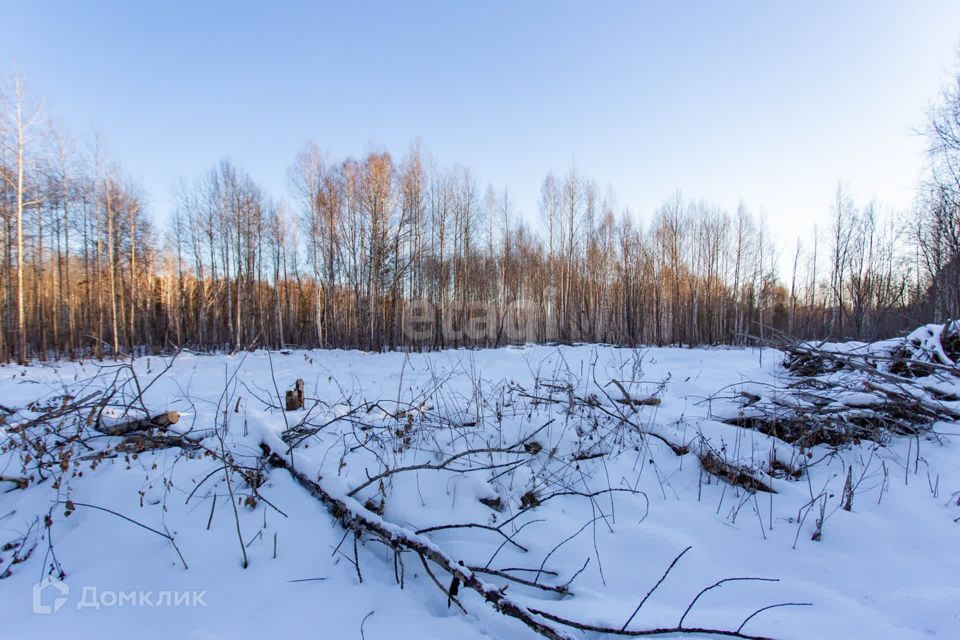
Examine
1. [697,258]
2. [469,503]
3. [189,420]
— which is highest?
[697,258]

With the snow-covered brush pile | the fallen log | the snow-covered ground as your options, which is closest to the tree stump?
the snow-covered ground

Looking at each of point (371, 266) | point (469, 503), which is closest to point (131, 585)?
point (469, 503)

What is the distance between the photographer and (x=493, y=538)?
2.04 m

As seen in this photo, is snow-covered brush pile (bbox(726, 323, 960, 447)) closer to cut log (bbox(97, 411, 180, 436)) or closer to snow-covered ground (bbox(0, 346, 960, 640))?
snow-covered ground (bbox(0, 346, 960, 640))

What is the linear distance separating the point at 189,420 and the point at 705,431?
475cm

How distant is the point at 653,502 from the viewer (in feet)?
7.88

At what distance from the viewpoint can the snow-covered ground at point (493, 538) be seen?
1538 mm

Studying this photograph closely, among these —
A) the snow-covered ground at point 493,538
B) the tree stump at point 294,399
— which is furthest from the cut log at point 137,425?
the tree stump at point 294,399

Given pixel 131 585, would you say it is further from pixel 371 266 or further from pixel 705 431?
pixel 371 266

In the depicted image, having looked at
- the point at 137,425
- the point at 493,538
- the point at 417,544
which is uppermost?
the point at 137,425

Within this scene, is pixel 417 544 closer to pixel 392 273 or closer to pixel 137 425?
pixel 137 425

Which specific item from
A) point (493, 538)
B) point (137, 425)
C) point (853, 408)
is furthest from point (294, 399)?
point (853, 408)

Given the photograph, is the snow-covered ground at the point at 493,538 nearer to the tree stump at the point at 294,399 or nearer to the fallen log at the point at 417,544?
the fallen log at the point at 417,544

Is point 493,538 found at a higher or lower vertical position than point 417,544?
lower
